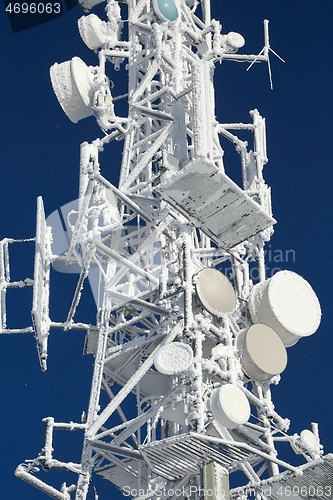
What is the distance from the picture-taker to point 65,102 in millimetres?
28750

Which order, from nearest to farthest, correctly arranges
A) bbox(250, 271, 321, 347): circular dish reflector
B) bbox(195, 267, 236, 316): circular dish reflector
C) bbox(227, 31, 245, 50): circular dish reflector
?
Answer: 1. bbox(195, 267, 236, 316): circular dish reflector
2. bbox(250, 271, 321, 347): circular dish reflector
3. bbox(227, 31, 245, 50): circular dish reflector

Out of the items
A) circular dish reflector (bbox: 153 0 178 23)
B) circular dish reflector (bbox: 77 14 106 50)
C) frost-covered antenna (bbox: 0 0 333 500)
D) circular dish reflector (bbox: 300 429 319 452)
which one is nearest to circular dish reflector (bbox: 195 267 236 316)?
frost-covered antenna (bbox: 0 0 333 500)

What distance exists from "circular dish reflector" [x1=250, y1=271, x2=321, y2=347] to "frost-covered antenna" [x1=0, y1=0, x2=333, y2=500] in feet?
0.11

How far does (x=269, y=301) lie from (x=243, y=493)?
5.22m

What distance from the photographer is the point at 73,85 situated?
28547mm

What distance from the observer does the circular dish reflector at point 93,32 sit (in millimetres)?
29766

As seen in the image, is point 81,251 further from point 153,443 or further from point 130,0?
point 130,0

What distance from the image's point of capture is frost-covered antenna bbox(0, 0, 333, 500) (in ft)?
69.3

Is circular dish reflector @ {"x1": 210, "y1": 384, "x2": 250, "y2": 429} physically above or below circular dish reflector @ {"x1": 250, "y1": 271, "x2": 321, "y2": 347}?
below

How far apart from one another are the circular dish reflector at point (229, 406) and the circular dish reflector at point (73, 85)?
1158 centimetres

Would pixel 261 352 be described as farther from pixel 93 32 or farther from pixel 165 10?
pixel 93 32

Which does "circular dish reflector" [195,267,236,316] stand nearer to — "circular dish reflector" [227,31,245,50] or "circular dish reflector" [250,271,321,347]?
"circular dish reflector" [250,271,321,347]

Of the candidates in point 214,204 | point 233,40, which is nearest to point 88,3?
point 233,40

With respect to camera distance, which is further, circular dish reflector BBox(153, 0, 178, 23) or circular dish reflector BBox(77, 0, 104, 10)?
circular dish reflector BBox(77, 0, 104, 10)
